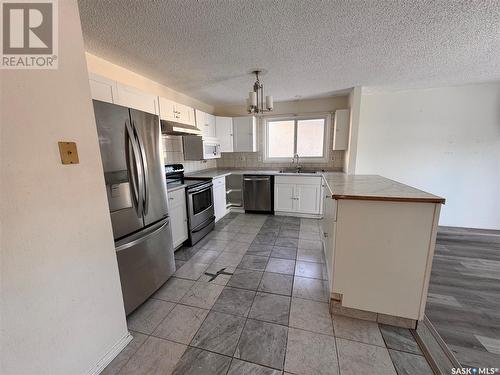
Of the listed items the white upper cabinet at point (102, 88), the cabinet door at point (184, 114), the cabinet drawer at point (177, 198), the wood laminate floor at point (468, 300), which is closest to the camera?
the wood laminate floor at point (468, 300)

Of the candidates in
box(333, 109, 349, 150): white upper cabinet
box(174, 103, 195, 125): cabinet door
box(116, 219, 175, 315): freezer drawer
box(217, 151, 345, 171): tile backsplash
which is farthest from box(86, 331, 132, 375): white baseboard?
box(333, 109, 349, 150): white upper cabinet

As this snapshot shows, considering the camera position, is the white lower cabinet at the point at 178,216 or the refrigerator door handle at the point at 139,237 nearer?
the refrigerator door handle at the point at 139,237

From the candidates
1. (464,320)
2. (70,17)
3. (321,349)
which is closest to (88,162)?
(70,17)

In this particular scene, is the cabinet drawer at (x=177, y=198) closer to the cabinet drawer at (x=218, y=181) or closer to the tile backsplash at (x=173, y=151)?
the tile backsplash at (x=173, y=151)

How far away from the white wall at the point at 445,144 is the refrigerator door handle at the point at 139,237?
3.69m

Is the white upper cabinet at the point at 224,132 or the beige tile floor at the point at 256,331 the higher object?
the white upper cabinet at the point at 224,132

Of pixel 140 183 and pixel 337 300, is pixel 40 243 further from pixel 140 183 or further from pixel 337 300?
pixel 337 300

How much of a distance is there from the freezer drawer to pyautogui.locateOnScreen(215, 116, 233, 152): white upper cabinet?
8.48ft

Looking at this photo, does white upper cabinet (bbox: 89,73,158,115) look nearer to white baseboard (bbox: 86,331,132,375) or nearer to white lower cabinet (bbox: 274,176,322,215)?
white baseboard (bbox: 86,331,132,375)

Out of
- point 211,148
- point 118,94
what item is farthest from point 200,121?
point 118,94

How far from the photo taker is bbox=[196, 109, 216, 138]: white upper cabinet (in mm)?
3456

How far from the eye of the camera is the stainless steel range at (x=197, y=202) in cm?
277
